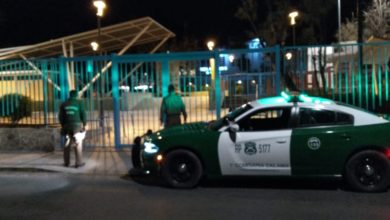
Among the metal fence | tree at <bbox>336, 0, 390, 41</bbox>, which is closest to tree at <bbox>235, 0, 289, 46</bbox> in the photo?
tree at <bbox>336, 0, 390, 41</bbox>

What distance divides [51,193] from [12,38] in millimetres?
37521

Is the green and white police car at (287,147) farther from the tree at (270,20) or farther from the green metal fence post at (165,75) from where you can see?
the tree at (270,20)

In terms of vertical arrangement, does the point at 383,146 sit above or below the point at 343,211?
above

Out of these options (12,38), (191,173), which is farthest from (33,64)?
(12,38)

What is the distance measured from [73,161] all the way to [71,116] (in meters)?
1.26

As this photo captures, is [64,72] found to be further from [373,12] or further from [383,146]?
[373,12]

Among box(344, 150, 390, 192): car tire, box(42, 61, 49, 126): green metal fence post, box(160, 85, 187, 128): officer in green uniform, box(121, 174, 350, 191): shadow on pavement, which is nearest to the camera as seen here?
box(344, 150, 390, 192): car tire

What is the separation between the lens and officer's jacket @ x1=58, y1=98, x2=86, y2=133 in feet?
35.4

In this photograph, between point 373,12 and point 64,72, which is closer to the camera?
point 64,72

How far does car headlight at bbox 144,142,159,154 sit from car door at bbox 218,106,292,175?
1.06 metres

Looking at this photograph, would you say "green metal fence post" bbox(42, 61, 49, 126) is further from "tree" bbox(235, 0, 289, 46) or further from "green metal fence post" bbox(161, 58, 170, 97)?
"tree" bbox(235, 0, 289, 46)

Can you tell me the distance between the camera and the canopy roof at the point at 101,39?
2417 centimetres

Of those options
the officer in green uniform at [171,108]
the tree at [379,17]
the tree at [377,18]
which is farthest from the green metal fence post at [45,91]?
the tree at [379,17]

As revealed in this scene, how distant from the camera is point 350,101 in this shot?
12.4m
